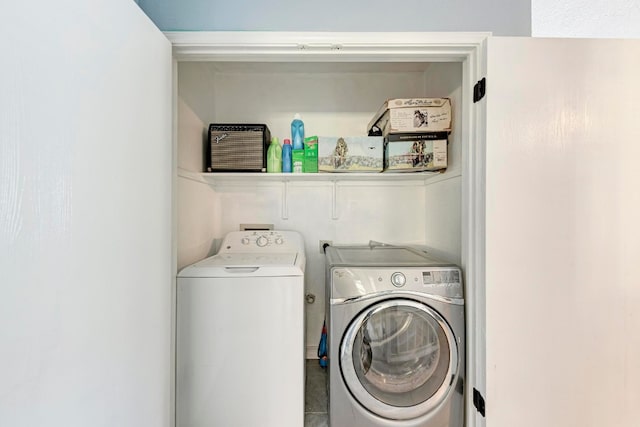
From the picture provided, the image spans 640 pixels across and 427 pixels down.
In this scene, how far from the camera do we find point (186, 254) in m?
1.86

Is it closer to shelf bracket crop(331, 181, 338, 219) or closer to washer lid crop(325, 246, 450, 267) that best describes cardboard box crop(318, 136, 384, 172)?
shelf bracket crop(331, 181, 338, 219)

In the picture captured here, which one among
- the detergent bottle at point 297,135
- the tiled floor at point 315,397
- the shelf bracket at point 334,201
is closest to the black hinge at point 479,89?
the detergent bottle at point 297,135

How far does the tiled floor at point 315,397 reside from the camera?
5.71 feet

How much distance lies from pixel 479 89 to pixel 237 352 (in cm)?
164

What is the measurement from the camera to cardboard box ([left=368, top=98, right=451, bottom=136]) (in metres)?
1.90
